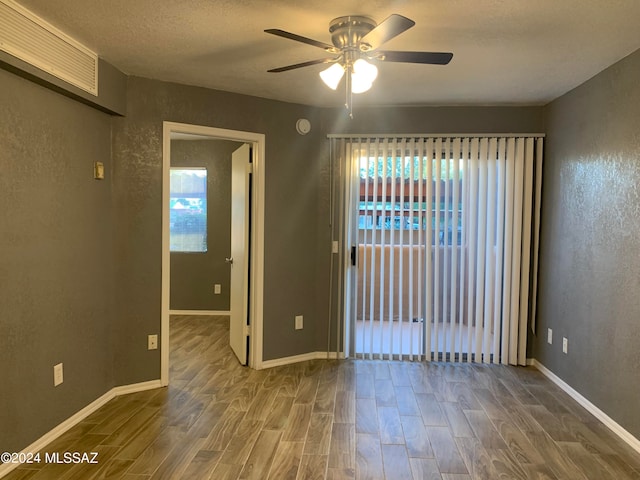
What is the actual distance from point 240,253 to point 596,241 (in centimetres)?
293

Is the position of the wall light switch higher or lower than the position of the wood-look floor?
higher

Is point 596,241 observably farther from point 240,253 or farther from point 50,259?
point 50,259

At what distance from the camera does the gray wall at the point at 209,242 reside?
5.97 meters

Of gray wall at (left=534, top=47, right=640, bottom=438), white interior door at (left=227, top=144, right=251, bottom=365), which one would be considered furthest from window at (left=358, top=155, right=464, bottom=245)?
white interior door at (left=227, top=144, right=251, bottom=365)

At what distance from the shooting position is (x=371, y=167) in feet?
13.3

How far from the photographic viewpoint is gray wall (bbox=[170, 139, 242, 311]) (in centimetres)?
597

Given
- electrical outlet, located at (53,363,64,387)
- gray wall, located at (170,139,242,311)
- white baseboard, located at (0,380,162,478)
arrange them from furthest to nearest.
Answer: gray wall, located at (170,139,242,311), electrical outlet, located at (53,363,64,387), white baseboard, located at (0,380,162,478)

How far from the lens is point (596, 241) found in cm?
311

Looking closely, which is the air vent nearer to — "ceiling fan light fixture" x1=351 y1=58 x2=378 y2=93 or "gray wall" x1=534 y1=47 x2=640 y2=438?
"ceiling fan light fixture" x1=351 y1=58 x2=378 y2=93

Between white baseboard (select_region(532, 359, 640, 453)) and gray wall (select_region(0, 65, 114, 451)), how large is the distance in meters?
3.50

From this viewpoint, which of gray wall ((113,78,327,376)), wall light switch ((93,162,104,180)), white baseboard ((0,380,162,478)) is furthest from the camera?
gray wall ((113,78,327,376))

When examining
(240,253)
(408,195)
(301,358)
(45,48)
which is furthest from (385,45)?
(301,358)

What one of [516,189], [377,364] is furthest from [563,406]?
[516,189]

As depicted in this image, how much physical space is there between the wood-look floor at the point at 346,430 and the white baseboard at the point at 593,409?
4cm
